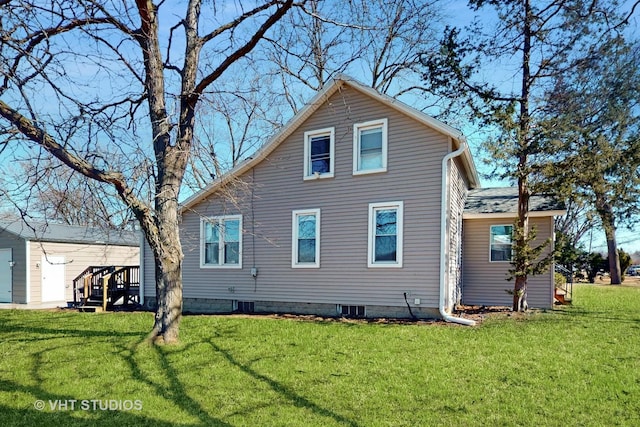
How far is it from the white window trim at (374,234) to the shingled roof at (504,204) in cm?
343

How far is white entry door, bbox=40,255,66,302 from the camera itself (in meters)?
16.1

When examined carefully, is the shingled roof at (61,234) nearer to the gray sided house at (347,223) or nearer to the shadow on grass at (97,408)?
the gray sided house at (347,223)

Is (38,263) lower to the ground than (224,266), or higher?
lower

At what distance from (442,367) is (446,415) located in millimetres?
1666

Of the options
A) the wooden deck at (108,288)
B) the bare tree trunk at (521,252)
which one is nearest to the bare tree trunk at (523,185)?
the bare tree trunk at (521,252)

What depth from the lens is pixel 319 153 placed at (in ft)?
37.5

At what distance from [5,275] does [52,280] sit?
5.69 ft

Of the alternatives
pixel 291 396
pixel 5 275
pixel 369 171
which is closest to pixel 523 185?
pixel 369 171

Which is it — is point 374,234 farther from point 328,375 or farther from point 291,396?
point 291,396

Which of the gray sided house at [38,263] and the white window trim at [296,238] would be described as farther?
the gray sided house at [38,263]

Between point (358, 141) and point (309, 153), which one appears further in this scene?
point (309, 153)

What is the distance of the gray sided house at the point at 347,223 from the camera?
9.78m

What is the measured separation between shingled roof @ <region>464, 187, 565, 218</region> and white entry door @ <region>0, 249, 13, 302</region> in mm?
16809

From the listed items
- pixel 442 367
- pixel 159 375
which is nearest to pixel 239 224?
pixel 159 375
